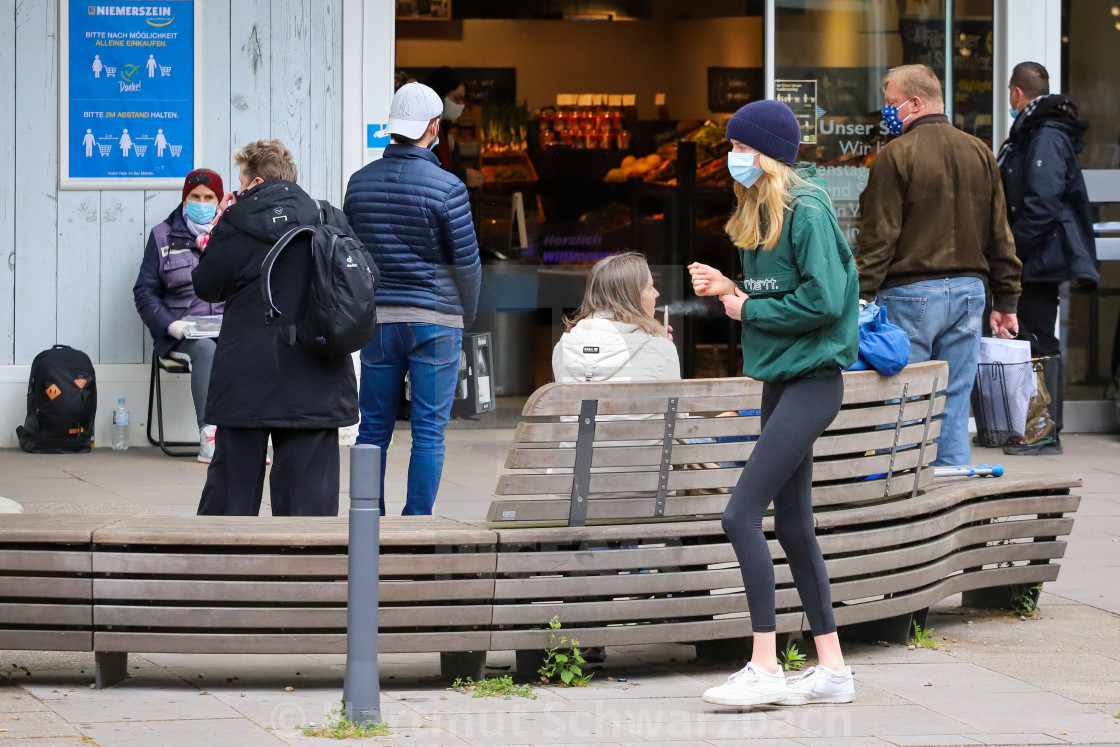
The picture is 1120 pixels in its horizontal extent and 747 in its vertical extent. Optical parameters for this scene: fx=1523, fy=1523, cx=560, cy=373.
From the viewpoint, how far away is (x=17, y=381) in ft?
30.7

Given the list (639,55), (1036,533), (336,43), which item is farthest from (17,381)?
(639,55)

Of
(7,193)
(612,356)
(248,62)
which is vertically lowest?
(612,356)

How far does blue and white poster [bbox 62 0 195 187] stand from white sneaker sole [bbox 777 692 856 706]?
6.04 metres

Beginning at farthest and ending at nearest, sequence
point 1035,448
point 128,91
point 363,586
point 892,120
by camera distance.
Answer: point 1035,448 → point 128,91 → point 892,120 → point 363,586

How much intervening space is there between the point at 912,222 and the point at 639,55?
8.31m

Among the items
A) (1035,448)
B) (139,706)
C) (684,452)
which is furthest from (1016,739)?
(1035,448)

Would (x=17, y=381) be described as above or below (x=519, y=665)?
above

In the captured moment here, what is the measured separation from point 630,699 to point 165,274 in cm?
526

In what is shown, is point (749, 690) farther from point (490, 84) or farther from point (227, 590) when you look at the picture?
point (490, 84)

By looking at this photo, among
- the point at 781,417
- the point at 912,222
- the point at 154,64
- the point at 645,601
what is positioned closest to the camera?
the point at 781,417

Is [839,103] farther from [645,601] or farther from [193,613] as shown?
[193,613]

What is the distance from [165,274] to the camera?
356 inches

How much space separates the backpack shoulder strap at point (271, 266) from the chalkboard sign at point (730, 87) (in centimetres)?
716

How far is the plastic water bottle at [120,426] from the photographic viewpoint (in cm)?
933
